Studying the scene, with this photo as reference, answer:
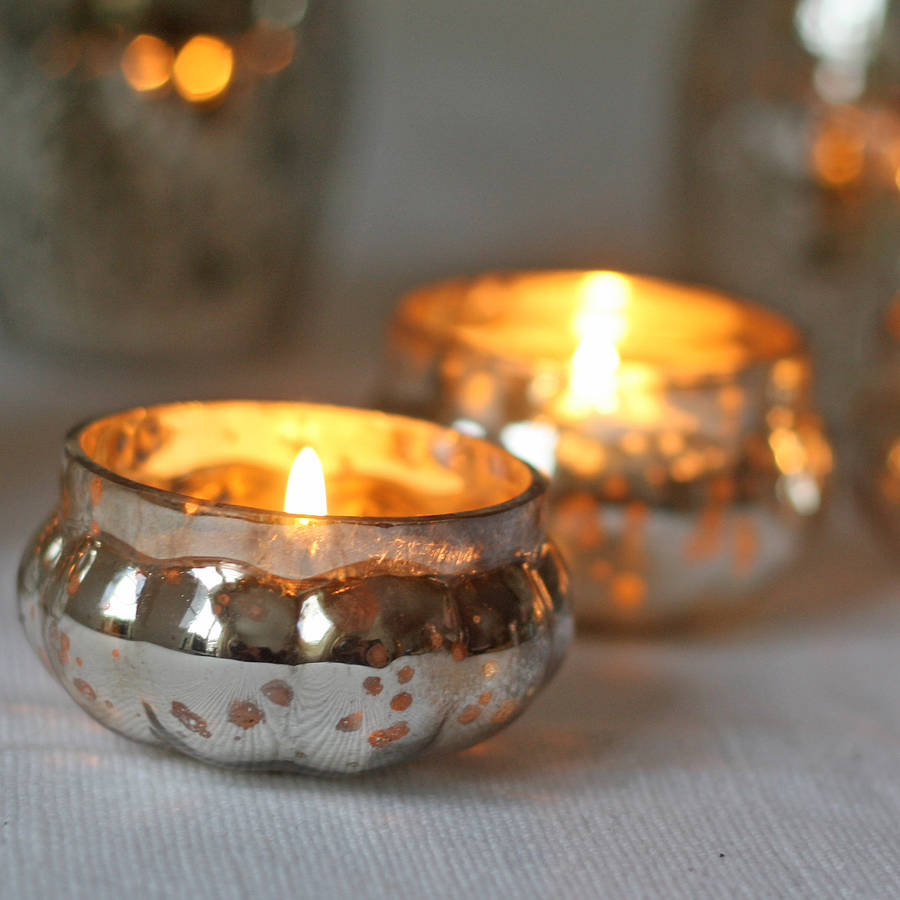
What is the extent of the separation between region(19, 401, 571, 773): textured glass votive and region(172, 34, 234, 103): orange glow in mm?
324

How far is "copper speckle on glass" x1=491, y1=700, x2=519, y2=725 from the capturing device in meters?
0.34

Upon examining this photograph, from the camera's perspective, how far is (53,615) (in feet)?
1.11

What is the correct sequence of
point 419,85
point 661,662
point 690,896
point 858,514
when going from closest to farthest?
point 690,896 → point 661,662 → point 858,514 → point 419,85

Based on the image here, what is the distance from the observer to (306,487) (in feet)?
1.26

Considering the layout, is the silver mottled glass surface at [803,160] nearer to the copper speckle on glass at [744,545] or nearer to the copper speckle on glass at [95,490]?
the copper speckle on glass at [744,545]

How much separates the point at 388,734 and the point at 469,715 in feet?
0.07

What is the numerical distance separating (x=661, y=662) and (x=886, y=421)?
0.16 meters

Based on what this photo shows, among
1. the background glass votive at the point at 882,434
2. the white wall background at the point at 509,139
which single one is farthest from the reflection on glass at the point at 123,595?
the white wall background at the point at 509,139

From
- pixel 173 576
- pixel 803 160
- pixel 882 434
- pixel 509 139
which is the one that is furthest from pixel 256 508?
pixel 509 139

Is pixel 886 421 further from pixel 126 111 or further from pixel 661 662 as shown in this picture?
pixel 126 111

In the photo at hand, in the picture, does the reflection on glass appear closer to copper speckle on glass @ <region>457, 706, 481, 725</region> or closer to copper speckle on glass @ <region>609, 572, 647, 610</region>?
copper speckle on glass @ <region>457, 706, 481, 725</region>

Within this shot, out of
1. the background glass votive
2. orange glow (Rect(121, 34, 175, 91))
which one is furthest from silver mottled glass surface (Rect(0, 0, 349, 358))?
the background glass votive

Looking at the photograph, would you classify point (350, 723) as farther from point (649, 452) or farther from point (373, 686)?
point (649, 452)

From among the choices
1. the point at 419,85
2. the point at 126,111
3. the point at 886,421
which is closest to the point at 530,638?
the point at 886,421
